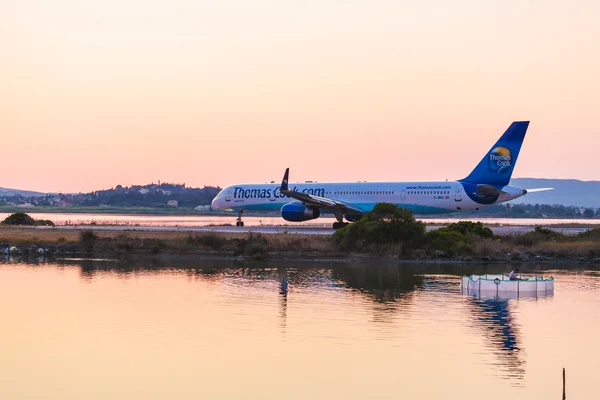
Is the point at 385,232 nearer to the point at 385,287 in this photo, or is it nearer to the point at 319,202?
the point at 385,287

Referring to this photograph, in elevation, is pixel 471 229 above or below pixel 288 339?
above

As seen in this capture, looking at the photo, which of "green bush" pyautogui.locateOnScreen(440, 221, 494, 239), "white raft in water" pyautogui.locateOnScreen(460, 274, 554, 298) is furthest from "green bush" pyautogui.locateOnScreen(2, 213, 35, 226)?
"white raft in water" pyautogui.locateOnScreen(460, 274, 554, 298)

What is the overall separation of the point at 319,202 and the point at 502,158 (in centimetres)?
1202

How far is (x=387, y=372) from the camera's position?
65.0 ft

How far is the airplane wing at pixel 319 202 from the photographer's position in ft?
206

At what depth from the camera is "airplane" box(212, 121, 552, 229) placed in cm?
6119

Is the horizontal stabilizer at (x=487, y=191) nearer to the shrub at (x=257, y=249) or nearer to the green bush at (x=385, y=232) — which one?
the green bush at (x=385, y=232)

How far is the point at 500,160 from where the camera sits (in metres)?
61.4

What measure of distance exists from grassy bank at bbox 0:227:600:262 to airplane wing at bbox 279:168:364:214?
9.42 metres

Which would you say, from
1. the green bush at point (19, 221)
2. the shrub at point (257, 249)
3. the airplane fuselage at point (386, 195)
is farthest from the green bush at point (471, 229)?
the green bush at point (19, 221)

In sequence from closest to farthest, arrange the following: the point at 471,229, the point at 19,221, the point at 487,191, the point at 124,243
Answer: the point at 124,243 → the point at 471,229 → the point at 487,191 → the point at 19,221

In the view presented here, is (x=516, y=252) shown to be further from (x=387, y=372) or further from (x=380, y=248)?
(x=387, y=372)

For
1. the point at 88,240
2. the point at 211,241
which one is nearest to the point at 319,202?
the point at 211,241

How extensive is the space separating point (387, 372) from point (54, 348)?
765 centimetres
